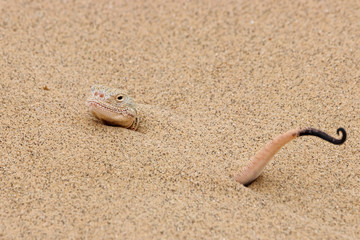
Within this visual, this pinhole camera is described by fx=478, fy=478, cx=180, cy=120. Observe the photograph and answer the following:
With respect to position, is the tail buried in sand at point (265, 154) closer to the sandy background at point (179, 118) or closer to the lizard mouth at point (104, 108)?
the sandy background at point (179, 118)

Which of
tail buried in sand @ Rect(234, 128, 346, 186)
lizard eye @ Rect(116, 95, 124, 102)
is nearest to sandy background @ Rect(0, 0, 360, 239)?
tail buried in sand @ Rect(234, 128, 346, 186)


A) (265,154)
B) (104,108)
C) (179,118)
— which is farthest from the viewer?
(179,118)

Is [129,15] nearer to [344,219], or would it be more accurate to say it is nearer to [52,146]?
[52,146]

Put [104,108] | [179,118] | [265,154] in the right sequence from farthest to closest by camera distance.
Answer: [179,118]
[104,108]
[265,154]

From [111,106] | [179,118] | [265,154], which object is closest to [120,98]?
[111,106]

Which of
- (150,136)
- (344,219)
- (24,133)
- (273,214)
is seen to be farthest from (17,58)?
(344,219)

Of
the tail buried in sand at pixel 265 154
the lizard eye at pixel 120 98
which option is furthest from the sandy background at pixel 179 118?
the lizard eye at pixel 120 98

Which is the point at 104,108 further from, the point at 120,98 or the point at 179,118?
the point at 179,118

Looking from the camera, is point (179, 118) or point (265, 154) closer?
point (265, 154)
